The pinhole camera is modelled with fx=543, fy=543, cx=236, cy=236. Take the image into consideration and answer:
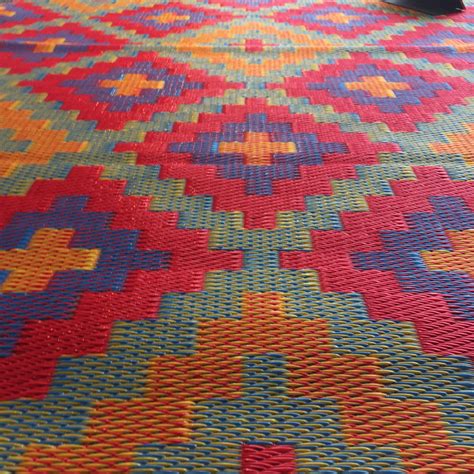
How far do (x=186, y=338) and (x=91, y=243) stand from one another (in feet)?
0.69

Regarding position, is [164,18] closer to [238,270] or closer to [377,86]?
[377,86]

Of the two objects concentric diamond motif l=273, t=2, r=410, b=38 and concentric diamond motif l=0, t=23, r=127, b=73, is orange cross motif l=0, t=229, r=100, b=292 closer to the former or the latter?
concentric diamond motif l=0, t=23, r=127, b=73

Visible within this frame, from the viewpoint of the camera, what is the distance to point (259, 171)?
0.85 meters

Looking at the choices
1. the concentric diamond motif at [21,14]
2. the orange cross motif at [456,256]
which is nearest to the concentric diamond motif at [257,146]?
the orange cross motif at [456,256]

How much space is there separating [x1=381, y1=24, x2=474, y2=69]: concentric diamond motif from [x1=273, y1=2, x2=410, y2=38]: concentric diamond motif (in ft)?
0.35

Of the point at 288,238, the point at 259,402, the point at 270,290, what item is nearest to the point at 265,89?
the point at 288,238

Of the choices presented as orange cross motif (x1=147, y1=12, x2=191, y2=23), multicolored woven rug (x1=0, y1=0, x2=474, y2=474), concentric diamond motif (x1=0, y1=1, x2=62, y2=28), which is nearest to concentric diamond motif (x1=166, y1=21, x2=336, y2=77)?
multicolored woven rug (x1=0, y1=0, x2=474, y2=474)

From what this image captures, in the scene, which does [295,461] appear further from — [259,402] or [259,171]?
[259,171]

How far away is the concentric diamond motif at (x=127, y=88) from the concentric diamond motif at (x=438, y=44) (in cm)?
50

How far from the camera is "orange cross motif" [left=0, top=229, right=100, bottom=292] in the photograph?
0.64 meters

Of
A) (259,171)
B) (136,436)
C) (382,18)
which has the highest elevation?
(382,18)

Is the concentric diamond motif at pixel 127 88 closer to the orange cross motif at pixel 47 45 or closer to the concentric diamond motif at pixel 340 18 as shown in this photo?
the orange cross motif at pixel 47 45

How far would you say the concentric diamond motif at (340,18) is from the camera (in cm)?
156

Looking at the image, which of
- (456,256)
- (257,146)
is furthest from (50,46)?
(456,256)
